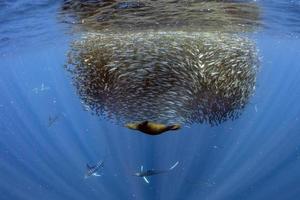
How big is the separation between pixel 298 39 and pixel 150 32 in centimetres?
780

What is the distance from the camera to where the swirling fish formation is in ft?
39.1

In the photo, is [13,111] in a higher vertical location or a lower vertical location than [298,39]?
lower

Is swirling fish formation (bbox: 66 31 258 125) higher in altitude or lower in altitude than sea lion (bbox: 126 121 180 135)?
higher

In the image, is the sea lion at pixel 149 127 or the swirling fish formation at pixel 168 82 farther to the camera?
the swirling fish formation at pixel 168 82

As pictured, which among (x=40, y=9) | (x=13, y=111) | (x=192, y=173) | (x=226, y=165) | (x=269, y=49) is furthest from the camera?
(x=13, y=111)

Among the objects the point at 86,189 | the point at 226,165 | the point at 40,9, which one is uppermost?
the point at 40,9

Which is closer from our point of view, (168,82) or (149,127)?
(149,127)

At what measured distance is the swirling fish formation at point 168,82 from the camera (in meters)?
11.9

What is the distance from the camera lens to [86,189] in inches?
592

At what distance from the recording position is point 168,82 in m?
11.8

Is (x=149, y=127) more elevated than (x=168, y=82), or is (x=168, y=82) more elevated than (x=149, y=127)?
(x=168, y=82)

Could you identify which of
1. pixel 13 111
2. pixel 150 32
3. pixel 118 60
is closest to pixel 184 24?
pixel 150 32

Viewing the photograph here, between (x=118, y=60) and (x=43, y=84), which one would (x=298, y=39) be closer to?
(x=118, y=60)

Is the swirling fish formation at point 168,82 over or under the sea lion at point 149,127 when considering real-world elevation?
over
